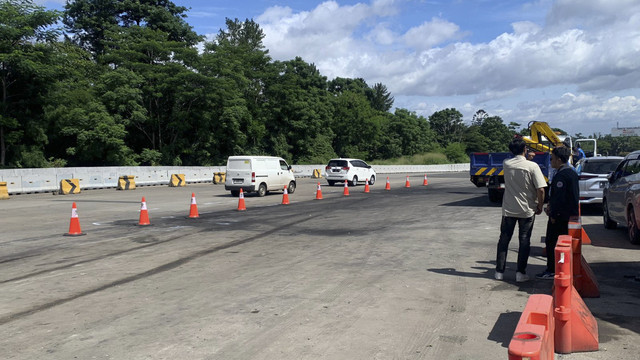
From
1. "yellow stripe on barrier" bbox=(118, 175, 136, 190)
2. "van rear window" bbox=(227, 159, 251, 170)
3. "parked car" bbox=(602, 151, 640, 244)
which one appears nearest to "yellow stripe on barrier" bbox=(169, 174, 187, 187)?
"yellow stripe on barrier" bbox=(118, 175, 136, 190)

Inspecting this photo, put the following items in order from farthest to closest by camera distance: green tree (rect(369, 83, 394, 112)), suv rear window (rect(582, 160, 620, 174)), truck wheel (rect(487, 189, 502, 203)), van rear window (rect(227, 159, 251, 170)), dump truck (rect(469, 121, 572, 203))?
green tree (rect(369, 83, 394, 112)) < van rear window (rect(227, 159, 251, 170)) < truck wheel (rect(487, 189, 502, 203)) < dump truck (rect(469, 121, 572, 203)) < suv rear window (rect(582, 160, 620, 174))

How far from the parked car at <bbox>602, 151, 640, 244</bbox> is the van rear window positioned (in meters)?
14.8

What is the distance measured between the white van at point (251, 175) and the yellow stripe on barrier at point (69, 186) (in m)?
8.93

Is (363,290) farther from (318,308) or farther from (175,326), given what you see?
(175,326)

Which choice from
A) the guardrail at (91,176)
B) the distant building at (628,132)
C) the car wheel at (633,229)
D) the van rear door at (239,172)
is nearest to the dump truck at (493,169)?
the car wheel at (633,229)

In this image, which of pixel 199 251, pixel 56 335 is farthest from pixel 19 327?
pixel 199 251

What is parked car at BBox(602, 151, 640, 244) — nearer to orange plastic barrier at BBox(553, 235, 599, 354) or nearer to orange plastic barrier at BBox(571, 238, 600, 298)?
orange plastic barrier at BBox(571, 238, 600, 298)

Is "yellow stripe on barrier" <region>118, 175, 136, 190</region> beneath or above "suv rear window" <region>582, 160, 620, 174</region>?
beneath

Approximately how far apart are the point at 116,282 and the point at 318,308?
10.5ft

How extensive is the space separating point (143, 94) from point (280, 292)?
4582cm

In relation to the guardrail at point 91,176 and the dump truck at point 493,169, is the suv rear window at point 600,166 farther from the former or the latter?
the guardrail at point 91,176

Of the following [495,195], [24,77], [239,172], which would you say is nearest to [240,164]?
[239,172]

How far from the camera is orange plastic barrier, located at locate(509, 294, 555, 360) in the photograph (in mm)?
2877

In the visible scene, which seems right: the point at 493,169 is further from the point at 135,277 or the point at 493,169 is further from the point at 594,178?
the point at 135,277
